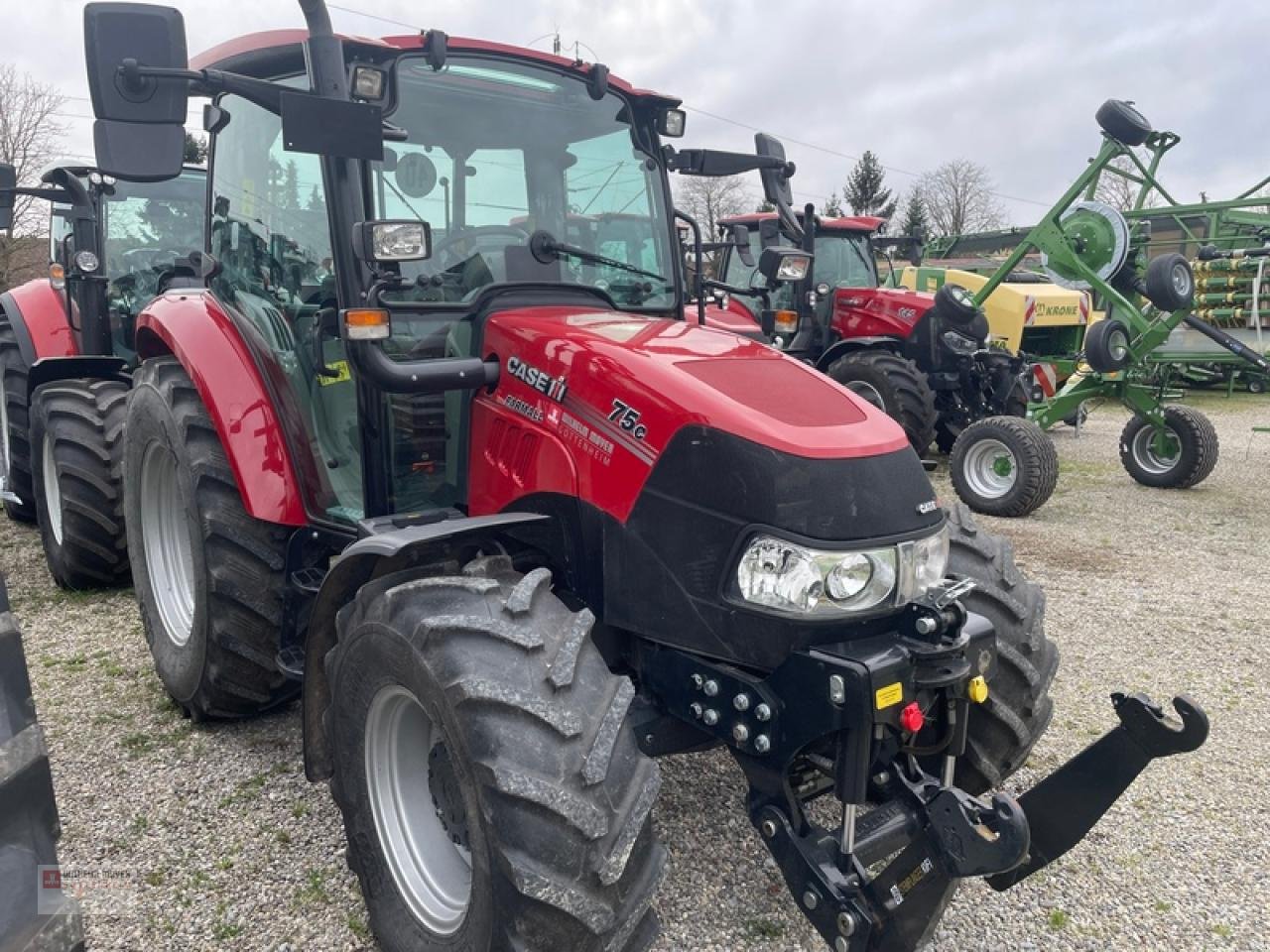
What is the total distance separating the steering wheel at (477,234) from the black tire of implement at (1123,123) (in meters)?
6.77

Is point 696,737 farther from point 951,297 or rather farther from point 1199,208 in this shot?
point 1199,208

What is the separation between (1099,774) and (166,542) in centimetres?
331

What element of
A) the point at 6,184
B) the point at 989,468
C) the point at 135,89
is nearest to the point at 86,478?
the point at 6,184

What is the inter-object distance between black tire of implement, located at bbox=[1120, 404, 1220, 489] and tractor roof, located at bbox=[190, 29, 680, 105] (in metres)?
6.77

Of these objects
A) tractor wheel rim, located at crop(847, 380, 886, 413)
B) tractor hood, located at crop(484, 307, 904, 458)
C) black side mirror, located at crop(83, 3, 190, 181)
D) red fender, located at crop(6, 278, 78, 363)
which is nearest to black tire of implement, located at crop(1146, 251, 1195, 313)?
tractor wheel rim, located at crop(847, 380, 886, 413)

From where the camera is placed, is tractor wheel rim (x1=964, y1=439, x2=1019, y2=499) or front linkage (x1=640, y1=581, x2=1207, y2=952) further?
tractor wheel rim (x1=964, y1=439, x2=1019, y2=499)

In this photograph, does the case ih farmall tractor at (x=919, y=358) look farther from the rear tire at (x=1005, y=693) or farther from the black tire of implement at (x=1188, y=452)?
the rear tire at (x=1005, y=693)

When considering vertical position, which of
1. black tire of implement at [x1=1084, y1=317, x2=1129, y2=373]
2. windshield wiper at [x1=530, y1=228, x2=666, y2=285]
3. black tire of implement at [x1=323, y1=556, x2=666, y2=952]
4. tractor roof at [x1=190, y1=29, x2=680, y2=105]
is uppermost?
tractor roof at [x1=190, y1=29, x2=680, y2=105]

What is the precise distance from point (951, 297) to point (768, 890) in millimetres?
6693

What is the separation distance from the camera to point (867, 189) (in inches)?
1812

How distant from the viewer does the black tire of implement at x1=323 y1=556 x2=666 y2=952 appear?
181 cm

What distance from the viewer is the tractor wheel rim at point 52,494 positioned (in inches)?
189

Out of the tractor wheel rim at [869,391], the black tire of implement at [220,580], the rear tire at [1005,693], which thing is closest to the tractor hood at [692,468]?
the rear tire at [1005,693]

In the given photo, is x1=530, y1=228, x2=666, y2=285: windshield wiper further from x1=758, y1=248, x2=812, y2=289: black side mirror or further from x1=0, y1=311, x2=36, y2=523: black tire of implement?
x1=0, y1=311, x2=36, y2=523: black tire of implement
